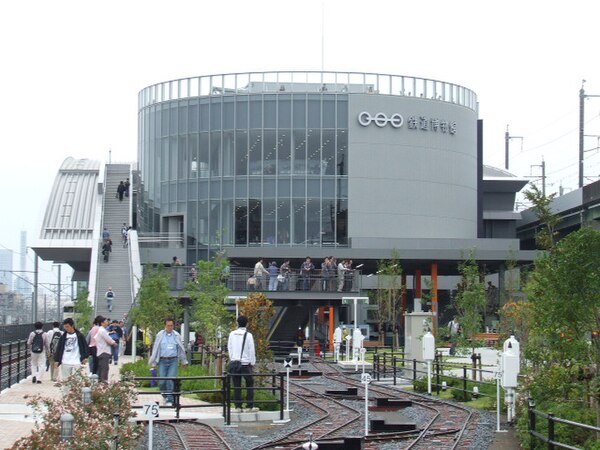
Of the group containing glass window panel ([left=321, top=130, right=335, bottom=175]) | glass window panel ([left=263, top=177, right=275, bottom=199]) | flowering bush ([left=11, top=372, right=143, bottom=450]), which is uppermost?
glass window panel ([left=321, top=130, right=335, bottom=175])

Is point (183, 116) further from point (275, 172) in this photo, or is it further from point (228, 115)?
point (275, 172)

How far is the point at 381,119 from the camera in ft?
240

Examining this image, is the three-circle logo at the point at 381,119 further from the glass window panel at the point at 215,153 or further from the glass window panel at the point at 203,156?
the glass window panel at the point at 203,156

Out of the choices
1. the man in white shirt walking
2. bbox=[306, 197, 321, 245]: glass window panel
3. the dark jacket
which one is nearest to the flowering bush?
the man in white shirt walking

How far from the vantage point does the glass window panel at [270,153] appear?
240 feet

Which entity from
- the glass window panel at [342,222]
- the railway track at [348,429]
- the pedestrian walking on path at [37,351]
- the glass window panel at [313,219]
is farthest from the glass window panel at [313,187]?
the pedestrian walking on path at [37,351]

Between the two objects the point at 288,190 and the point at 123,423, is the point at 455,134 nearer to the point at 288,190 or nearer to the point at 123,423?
the point at 288,190

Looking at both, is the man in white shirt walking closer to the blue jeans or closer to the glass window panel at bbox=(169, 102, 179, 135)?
the blue jeans

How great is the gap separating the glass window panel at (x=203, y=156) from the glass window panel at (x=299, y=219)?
247 inches

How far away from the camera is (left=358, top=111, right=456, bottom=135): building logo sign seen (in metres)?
72.8

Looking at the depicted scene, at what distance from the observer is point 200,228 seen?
244 ft

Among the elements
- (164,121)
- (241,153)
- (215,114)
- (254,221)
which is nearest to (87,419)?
(254,221)

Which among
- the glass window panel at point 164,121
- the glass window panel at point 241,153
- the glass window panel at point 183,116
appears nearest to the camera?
the glass window panel at point 241,153

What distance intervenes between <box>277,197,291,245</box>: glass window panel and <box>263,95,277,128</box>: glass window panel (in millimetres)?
4739
